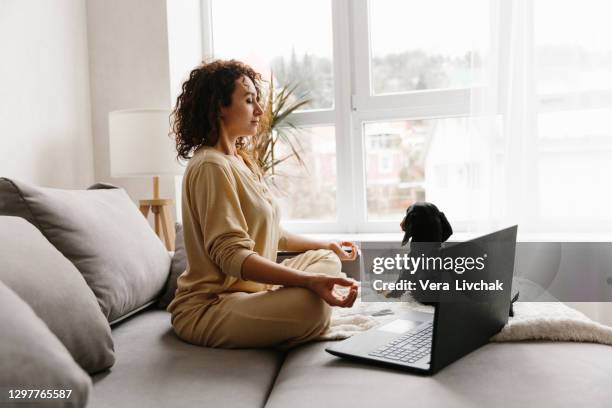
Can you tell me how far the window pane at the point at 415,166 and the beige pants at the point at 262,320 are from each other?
70.0 inches

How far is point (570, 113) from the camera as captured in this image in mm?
2668

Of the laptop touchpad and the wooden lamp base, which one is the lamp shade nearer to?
the wooden lamp base

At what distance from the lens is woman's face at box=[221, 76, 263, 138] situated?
1629 mm

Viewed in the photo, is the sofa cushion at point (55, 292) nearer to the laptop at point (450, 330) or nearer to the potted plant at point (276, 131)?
the laptop at point (450, 330)

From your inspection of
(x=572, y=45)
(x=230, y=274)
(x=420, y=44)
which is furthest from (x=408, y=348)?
(x=420, y=44)

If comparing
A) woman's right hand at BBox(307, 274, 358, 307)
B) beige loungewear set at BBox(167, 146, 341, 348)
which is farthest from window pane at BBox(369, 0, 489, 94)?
woman's right hand at BBox(307, 274, 358, 307)

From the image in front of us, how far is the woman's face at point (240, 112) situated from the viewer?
1.63m

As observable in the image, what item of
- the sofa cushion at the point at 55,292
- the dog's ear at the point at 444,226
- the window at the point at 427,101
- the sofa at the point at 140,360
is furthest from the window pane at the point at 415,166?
the sofa cushion at the point at 55,292

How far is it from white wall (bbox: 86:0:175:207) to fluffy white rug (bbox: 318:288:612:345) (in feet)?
5.91

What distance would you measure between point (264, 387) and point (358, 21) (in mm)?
2569

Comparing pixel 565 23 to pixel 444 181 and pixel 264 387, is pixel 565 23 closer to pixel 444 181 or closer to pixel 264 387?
pixel 444 181

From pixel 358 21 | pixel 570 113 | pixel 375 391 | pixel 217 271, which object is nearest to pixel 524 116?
pixel 570 113

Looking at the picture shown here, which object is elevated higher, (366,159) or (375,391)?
(366,159)

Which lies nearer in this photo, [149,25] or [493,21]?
[493,21]
